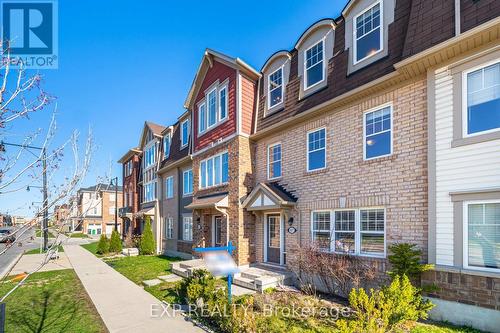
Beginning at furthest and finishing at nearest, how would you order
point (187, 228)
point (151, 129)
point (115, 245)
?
1. point (151, 129)
2. point (115, 245)
3. point (187, 228)

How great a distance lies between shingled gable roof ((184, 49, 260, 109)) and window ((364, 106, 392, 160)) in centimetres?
638

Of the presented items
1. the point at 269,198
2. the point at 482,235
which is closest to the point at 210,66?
the point at 269,198

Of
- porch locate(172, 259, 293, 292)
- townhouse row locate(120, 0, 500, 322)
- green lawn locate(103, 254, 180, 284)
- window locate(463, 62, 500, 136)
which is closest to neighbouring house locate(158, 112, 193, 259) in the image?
green lawn locate(103, 254, 180, 284)

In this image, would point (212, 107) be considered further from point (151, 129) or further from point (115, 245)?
point (115, 245)

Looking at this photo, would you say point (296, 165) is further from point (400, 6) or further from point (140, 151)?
point (140, 151)

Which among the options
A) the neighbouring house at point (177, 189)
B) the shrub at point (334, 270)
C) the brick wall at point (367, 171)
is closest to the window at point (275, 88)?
the brick wall at point (367, 171)

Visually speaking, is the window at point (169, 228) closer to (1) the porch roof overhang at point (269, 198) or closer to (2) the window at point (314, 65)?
(1) the porch roof overhang at point (269, 198)

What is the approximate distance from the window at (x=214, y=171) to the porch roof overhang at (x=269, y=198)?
2469 mm

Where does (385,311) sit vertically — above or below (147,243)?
above

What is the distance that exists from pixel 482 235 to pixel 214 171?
11439 mm

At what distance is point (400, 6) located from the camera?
8.45 metres

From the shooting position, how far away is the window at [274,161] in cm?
1245

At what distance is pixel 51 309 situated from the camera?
28.0 ft

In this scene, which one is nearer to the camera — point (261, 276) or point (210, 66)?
point (261, 276)
